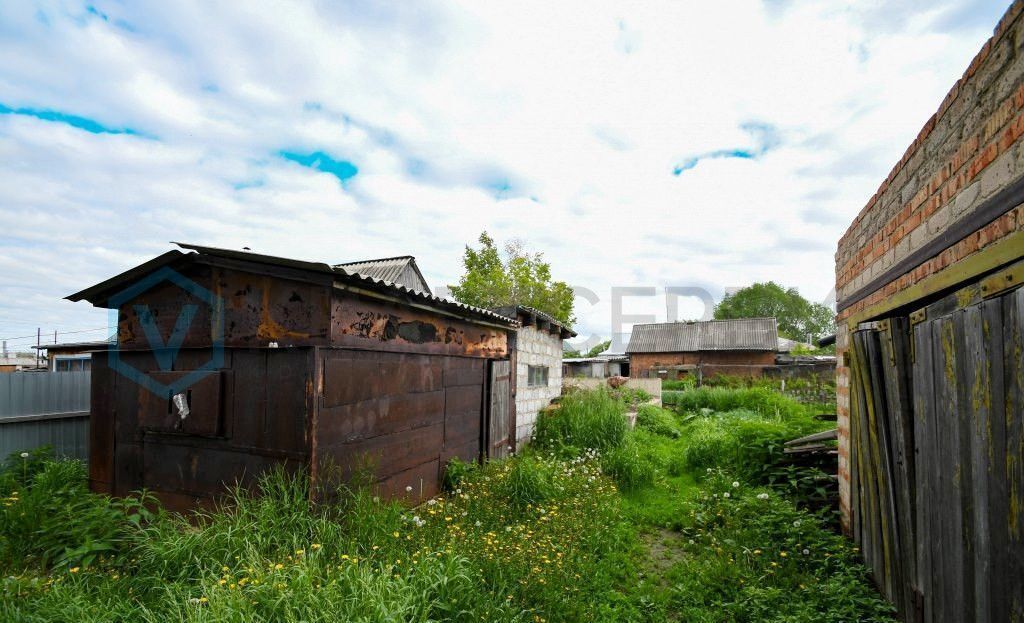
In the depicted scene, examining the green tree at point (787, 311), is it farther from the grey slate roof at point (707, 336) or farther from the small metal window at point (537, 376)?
the small metal window at point (537, 376)

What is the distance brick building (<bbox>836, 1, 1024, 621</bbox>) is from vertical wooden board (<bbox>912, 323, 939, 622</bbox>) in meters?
0.01

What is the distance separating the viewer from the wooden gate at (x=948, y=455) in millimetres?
1975

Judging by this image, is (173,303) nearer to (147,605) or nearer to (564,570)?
(147,605)

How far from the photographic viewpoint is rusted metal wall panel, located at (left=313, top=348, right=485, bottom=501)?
14.9 feet

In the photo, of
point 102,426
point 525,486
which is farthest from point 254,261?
point 525,486

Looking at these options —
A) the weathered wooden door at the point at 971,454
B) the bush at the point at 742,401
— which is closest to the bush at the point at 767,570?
the weathered wooden door at the point at 971,454

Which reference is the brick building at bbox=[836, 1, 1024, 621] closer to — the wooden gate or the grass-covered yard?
the wooden gate

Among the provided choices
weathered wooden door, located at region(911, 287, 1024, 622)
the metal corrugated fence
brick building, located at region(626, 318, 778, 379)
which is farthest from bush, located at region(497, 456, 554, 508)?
brick building, located at region(626, 318, 778, 379)

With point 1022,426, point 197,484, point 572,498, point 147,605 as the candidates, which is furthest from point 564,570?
point 197,484

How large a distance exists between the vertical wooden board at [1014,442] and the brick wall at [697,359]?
25.5 m

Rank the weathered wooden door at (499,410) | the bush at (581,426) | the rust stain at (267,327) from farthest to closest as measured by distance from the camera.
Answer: the bush at (581,426)
the weathered wooden door at (499,410)
the rust stain at (267,327)

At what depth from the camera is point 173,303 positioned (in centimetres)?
524

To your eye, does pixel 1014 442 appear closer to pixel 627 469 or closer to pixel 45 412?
pixel 627 469

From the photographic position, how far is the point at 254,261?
4629 mm
